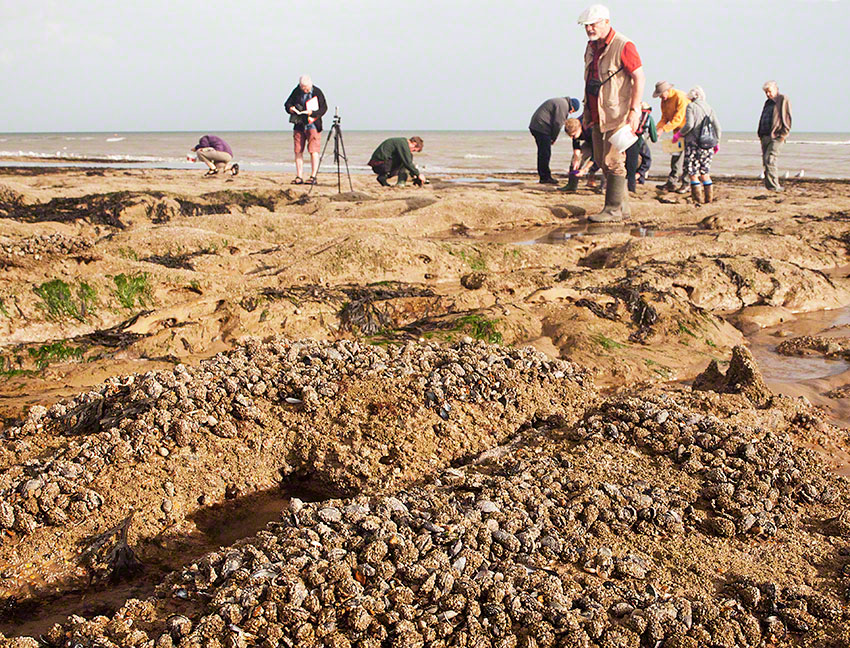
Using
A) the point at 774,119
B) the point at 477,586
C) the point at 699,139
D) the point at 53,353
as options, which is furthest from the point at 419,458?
the point at 774,119

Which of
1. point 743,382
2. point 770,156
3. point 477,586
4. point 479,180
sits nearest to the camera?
point 477,586

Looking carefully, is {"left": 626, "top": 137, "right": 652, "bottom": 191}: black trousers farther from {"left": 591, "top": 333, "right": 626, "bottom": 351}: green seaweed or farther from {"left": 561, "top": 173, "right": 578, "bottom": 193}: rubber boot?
{"left": 591, "top": 333, "right": 626, "bottom": 351}: green seaweed

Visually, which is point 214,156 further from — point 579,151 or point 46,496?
point 46,496

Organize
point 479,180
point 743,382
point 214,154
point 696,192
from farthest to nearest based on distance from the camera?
point 479,180
point 214,154
point 696,192
point 743,382

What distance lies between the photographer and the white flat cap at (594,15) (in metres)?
8.16

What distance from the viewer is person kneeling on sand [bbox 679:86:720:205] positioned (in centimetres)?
1175

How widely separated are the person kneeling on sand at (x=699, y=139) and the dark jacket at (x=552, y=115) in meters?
2.56

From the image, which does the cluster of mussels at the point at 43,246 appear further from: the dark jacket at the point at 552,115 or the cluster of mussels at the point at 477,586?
the dark jacket at the point at 552,115

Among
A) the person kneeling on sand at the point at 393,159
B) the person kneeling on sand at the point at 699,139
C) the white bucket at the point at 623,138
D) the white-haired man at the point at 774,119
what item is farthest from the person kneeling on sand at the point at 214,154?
the white-haired man at the point at 774,119

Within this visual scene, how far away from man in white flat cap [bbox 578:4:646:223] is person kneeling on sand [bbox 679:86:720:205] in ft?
10.1

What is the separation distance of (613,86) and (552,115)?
5.68 m

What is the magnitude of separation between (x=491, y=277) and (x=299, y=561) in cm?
463

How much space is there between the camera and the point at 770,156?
1441cm

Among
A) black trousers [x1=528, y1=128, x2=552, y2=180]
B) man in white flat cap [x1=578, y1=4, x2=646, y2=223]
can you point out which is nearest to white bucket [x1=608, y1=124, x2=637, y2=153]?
man in white flat cap [x1=578, y1=4, x2=646, y2=223]
